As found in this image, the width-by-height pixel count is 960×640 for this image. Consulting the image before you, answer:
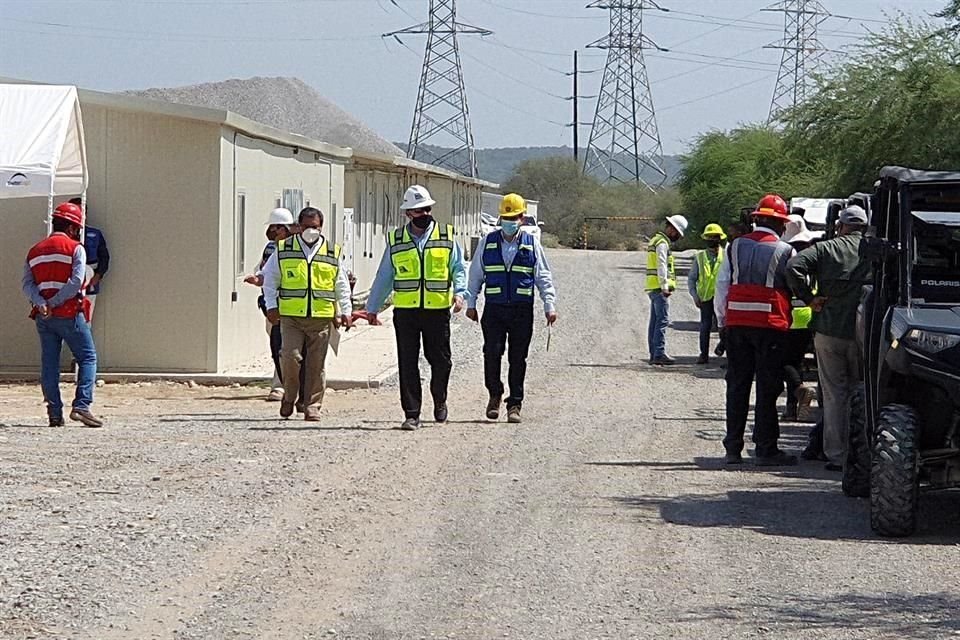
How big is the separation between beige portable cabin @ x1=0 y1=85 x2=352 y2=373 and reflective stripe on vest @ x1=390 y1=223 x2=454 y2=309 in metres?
4.92

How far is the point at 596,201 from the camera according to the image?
92500 millimetres

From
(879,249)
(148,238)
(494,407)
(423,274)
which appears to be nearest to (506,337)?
(494,407)

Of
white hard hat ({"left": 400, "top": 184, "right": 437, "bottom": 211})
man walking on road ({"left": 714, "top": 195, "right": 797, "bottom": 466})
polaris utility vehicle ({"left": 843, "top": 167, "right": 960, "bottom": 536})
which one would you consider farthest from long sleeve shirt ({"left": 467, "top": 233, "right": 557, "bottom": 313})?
polaris utility vehicle ({"left": 843, "top": 167, "right": 960, "bottom": 536})

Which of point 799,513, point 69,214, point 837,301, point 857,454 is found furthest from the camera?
point 69,214

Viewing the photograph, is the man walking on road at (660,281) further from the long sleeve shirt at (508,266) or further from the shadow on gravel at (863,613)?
the shadow on gravel at (863,613)

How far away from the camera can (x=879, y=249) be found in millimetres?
9516

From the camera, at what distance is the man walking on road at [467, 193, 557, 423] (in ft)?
46.1

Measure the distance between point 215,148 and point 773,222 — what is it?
826cm

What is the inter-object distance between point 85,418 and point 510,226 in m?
4.20

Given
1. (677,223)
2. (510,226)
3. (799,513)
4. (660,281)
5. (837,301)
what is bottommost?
(799,513)

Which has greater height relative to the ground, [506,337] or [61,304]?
[61,304]

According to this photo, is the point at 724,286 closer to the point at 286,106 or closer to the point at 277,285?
the point at 277,285

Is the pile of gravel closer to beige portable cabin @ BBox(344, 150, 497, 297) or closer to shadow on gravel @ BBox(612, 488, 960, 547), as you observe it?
beige portable cabin @ BBox(344, 150, 497, 297)

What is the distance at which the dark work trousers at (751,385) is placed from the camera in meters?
11.8
